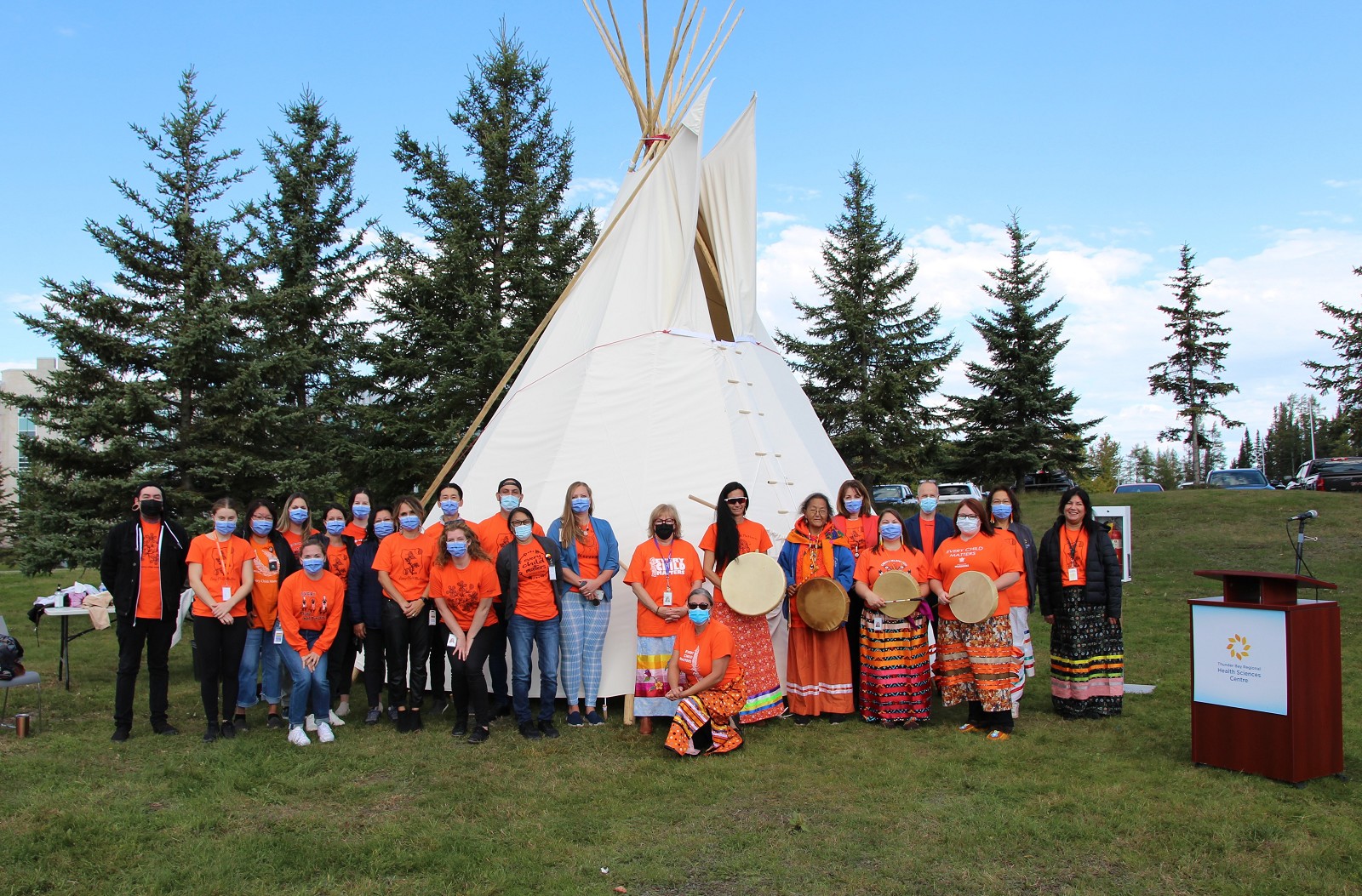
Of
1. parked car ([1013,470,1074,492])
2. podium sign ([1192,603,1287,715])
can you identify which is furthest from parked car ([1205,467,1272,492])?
podium sign ([1192,603,1287,715])

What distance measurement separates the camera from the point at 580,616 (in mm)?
5723

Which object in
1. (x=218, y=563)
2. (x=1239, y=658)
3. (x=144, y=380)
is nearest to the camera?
(x=1239, y=658)

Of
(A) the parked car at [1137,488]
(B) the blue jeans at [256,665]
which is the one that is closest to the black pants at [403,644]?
(B) the blue jeans at [256,665]

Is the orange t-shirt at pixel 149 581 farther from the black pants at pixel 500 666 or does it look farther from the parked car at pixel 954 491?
the parked car at pixel 954 491

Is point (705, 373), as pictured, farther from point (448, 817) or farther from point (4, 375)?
point (4, 375)

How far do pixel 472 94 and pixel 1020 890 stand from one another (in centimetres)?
1735

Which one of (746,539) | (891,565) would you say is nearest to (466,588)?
(746,539)

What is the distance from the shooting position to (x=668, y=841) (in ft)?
11.8

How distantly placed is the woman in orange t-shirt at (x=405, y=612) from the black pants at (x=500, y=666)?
0.42 m

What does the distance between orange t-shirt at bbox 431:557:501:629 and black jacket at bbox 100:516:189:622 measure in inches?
57.7

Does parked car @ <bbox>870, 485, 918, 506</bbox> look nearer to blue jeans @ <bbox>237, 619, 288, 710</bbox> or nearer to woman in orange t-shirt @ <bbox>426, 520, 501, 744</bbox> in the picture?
woman in orange t-shirt @ <bbox>426, 520, 501, 744</bbox>

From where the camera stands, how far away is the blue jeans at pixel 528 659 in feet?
17.8

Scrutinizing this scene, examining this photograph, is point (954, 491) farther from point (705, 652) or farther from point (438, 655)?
point (438, 655)

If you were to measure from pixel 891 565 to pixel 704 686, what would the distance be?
1416 millimetres
